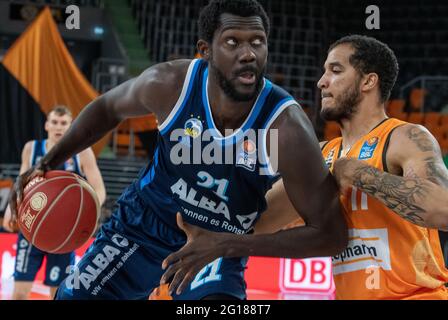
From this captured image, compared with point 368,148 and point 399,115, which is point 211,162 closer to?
point 368,148

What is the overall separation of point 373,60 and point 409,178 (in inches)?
25.0

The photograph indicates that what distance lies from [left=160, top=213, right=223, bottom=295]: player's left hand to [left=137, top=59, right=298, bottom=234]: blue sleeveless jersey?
15.3 inches

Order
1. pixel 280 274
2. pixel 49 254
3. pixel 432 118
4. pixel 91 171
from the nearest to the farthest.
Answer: pixel 49 254
pixel 91 171
pixel 280 274
pixel 432 118

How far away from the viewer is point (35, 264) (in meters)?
5.65

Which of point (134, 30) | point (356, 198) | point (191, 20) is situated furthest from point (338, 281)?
point (134, 30)

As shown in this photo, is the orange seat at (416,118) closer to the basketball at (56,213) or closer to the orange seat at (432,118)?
the orange seat at (432,118)

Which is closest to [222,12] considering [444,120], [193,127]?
[193,127]

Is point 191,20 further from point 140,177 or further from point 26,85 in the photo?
point 140,177

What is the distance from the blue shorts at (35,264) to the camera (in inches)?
222

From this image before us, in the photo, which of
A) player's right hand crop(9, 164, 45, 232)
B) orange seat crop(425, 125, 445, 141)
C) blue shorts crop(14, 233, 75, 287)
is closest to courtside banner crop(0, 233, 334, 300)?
blue shorts crop(14, 233, 75, 287)

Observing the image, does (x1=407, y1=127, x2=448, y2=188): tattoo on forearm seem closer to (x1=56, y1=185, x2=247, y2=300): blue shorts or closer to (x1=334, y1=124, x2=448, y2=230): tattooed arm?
(x1=334, y1=124, x2=448, y2=230): tattooed arm

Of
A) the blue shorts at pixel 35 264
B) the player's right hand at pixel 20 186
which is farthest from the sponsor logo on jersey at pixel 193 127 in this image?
the blue shorts at pixel 35 264
